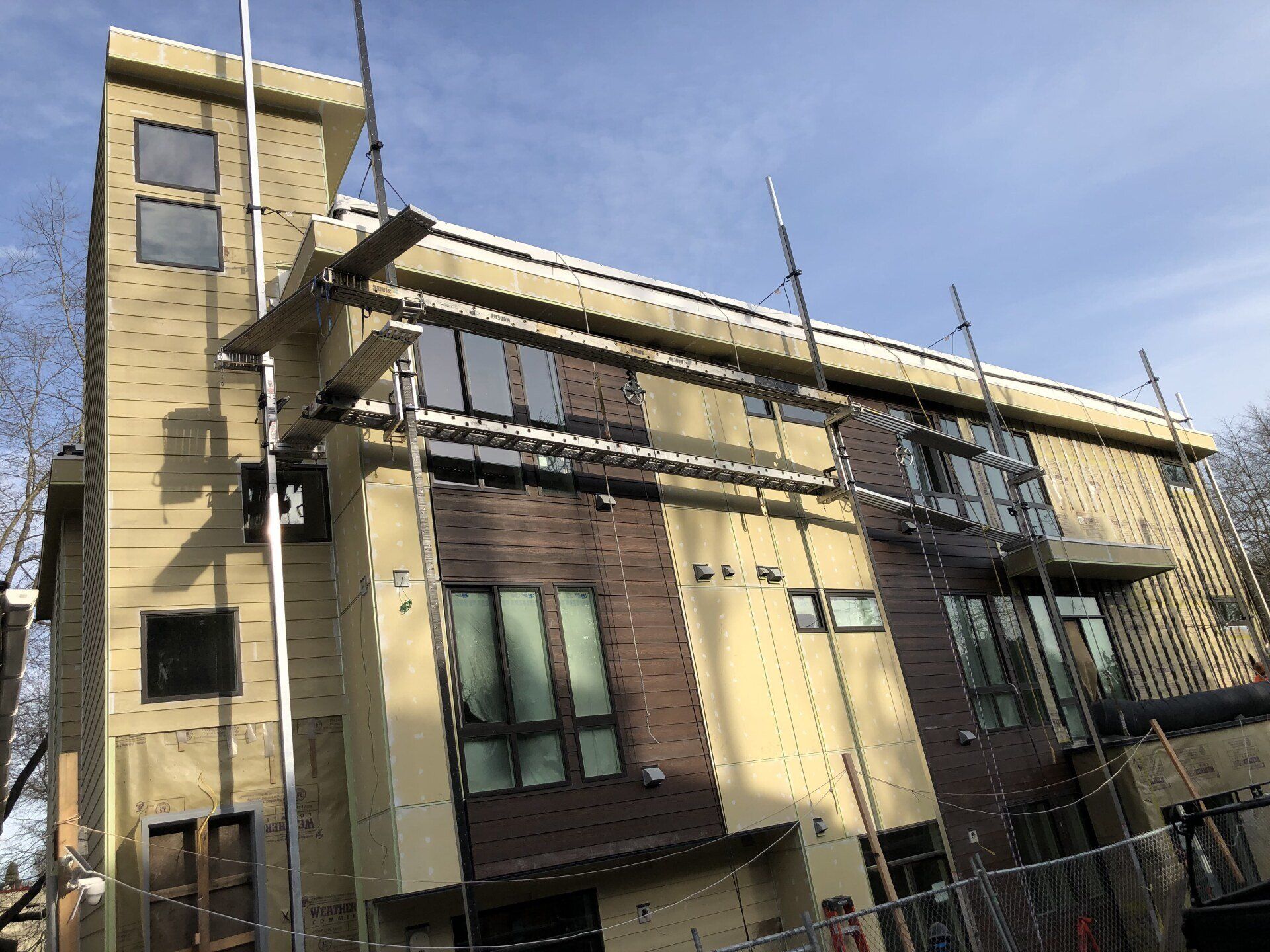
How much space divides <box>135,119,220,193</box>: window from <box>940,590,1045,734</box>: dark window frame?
11.9 m

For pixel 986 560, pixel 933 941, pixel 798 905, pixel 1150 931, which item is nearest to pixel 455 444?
pixel 798 905

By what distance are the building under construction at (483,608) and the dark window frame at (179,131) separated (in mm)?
48

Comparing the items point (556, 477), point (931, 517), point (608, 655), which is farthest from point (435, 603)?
point (931, 517)

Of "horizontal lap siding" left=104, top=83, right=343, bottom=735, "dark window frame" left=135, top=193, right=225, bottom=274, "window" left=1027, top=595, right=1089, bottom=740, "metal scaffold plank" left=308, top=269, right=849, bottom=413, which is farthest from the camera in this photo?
"window" left=1027, top=595, right=1089, bottom=740

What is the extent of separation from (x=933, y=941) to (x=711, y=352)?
8.08 meters

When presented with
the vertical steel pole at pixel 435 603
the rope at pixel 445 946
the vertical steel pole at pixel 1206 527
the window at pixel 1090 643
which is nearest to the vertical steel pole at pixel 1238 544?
the vertical steel pole at pixel 1206 527

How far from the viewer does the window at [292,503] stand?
33.7 feet

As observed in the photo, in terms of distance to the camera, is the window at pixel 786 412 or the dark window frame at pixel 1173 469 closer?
the window at pixel 786 412

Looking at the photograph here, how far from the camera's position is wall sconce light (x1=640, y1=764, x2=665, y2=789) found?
10.1 meters

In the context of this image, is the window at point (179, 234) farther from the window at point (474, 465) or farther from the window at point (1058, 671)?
the window at point (1058, 671)

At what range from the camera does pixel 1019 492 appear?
1708cm

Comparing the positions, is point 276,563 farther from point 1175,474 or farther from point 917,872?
point 1175,474

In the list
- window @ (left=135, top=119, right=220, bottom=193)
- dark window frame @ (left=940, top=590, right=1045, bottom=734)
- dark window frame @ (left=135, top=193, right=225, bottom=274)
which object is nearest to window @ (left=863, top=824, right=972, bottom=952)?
dark window frame @ (left=940, top=590, right=1045, bottom=734)

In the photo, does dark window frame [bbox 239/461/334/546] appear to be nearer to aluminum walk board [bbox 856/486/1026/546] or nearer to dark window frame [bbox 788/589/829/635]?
dark window frame [bbox 788/589/829/635]
